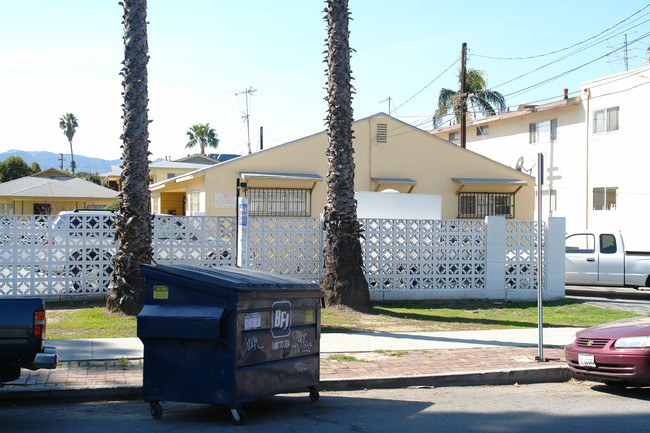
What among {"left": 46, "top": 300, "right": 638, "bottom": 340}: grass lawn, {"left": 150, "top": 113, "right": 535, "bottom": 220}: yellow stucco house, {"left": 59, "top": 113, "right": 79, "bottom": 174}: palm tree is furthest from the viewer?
{"left": 59, "top": 113, "right": 79, "bottom": 174}: palm tree

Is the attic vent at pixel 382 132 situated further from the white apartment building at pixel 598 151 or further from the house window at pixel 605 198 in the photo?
the house window at pixel 605 198

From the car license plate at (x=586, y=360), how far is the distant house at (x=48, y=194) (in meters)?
34.6

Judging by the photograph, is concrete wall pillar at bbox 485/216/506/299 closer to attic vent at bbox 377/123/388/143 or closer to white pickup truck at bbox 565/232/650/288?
white pickup truck at bbox 565/232/650/288

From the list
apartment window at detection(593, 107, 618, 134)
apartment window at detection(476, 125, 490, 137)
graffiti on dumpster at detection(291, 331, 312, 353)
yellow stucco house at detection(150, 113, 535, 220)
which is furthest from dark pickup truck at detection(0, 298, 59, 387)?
apartment window at detection(476, 125, 490, 137)

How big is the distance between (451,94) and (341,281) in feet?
77.5

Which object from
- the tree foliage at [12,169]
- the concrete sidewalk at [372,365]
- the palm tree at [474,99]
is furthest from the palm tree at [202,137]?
the concrete sidewalk at [372,365]

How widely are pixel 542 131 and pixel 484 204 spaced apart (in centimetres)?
726

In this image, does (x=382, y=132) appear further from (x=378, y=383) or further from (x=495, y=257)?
(x=378, y=383)

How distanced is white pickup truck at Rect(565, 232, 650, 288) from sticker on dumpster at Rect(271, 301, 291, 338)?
13504mm

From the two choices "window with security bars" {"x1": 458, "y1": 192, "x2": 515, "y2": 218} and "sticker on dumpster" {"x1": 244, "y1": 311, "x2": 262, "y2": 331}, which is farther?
"window with security bars" {"x1": 458, "y1": 192, "x2": 515, "y2": 218}

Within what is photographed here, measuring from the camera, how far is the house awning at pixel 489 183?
2600 centimetres

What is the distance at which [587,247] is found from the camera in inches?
720

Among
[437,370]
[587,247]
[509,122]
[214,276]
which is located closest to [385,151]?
[587,247]

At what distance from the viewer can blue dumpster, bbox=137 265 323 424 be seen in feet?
20.1
